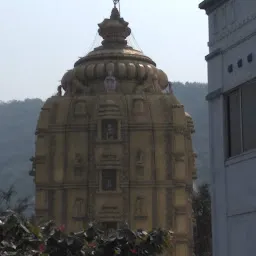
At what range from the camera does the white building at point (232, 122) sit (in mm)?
13711

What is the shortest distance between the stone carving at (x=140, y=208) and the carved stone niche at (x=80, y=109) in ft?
15.6

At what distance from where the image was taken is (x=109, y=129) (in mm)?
36312

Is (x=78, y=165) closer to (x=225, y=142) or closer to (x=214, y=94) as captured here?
(x=214, y=94)

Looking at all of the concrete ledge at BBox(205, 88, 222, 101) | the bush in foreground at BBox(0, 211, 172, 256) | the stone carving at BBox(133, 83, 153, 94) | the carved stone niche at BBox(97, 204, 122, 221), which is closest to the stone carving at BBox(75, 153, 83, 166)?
the carved stone niche at BBox(97, 204, 122, 221)

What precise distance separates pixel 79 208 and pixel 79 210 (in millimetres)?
92

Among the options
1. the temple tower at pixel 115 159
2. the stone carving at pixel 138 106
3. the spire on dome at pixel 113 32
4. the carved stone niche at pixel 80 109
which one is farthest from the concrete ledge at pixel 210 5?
the spire on dome at pixel 113 32

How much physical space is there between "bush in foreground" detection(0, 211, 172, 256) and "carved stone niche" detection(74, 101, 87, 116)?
779 inches

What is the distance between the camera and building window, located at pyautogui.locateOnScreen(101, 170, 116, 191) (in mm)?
35906

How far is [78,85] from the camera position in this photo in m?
38.7

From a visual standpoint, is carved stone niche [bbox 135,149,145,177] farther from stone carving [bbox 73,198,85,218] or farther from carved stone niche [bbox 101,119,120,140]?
stone carving [bbox 73,198,85,218]

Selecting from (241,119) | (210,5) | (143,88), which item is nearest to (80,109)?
(143,88)

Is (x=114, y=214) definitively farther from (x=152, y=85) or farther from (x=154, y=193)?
(x=152, y=85)

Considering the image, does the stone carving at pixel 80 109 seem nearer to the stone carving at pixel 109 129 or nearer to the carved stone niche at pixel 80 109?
the carved stone niche at pixel 80 109

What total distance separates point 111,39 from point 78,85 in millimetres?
2821
